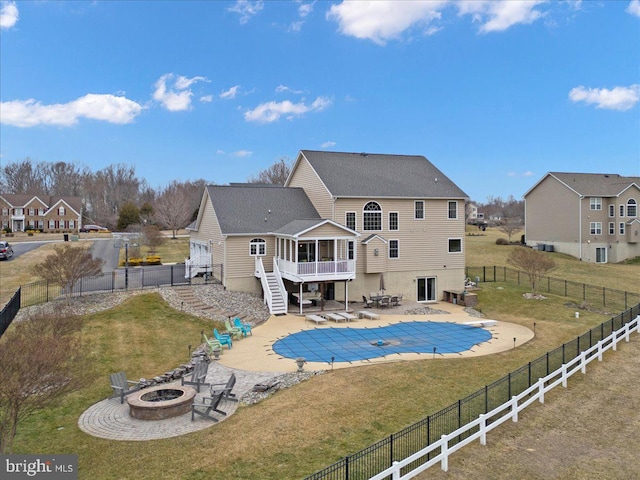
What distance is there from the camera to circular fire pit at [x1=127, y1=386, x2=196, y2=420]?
467 inches

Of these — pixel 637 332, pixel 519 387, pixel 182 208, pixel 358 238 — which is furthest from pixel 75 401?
pixel 182 208

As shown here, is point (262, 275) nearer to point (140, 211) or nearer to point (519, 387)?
point (519, 387)

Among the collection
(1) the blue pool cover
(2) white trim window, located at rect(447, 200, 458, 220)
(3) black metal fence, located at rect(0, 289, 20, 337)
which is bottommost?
(1) the blue pool cover

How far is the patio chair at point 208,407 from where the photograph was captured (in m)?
11.8

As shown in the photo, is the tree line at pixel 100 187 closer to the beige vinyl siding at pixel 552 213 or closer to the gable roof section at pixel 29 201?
the gable roof section at pixel 29 201

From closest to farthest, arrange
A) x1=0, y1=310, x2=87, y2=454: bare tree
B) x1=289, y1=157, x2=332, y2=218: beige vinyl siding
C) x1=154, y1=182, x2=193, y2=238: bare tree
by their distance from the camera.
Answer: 1. x1=0, y1=310, x2=87, y2=454: bare tree
2. x1=289, y1=157, x2=332, y2=218: beige vinyl siding
3. x1=154, y1=182, x2=193, y2=238: bare tree

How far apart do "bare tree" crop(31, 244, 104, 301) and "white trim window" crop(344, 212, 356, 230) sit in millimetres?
15118

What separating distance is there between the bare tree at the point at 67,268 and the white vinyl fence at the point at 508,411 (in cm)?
1889

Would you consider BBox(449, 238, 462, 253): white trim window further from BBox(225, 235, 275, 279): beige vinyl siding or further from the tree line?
the tree line

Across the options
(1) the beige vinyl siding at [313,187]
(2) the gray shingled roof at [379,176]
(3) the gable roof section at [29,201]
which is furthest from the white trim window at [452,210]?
(3) the gable roof section at [29,201]

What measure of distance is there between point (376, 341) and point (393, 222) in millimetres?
12205

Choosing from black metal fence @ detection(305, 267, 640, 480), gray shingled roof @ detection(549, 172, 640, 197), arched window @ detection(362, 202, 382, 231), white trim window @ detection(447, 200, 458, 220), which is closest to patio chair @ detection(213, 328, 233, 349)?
black metal fence @ detection(305, 267, 640, 480)

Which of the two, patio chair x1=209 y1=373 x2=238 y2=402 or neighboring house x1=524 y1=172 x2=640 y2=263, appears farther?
neighboring house x1=524 y1=172 x2=640 y2=263

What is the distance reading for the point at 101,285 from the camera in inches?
1035
